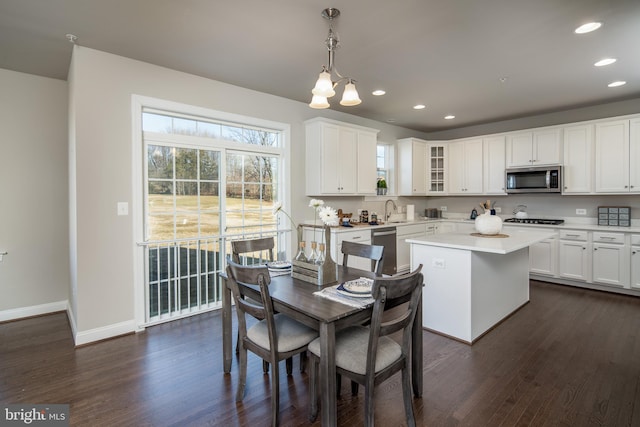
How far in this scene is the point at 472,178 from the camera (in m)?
5.84

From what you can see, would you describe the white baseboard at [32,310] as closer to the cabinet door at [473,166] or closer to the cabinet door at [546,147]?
the cabinet door at [473,166]

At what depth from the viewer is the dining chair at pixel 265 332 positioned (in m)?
1.78

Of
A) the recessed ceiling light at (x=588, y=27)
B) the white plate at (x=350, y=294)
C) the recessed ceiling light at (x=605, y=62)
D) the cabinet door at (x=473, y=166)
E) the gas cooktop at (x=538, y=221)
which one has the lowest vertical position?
the white plate at (x=350, y=294)

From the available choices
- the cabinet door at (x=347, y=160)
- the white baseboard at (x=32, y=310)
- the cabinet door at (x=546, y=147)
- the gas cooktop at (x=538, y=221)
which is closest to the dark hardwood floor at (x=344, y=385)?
the white baseboard at (x=32, y=310)

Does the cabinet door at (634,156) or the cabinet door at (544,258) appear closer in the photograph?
the cabinet door at (634,156)

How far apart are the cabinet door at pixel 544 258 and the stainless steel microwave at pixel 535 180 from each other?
833 mm

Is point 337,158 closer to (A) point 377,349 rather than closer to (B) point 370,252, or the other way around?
(B) point 370,252

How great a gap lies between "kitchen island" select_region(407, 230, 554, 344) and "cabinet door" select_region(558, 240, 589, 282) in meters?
1.66

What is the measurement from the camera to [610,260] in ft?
14.1

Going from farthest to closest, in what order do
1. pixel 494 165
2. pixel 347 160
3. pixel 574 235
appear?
A: pixel 494 165, pixel 347 160, pixel 574 235

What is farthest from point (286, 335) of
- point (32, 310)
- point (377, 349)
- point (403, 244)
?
point (403, 244)

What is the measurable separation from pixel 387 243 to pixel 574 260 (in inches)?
107

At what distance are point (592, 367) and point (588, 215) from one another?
133 inches

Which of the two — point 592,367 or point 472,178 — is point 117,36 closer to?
point 592,367
